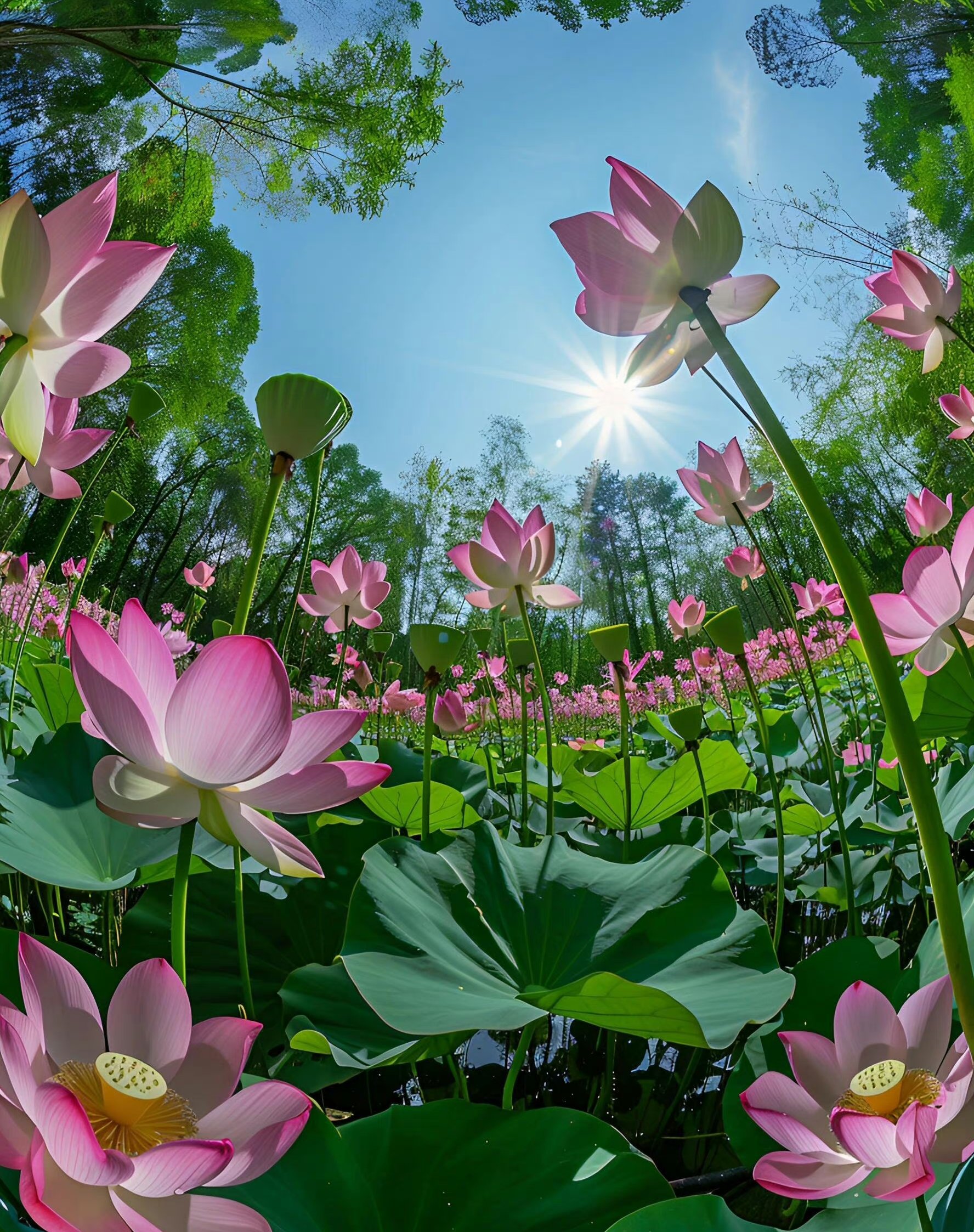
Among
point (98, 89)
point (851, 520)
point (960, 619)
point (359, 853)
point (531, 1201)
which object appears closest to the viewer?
point (531, 1201)

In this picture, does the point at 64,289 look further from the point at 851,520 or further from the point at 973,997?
the point at 851,520

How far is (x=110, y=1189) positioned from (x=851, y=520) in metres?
8.31

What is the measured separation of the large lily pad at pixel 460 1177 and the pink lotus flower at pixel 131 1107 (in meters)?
0.08

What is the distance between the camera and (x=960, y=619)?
369 mm

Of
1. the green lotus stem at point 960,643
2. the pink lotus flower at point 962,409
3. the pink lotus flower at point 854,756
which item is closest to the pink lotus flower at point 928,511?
the pink lotus flower at point 962,409

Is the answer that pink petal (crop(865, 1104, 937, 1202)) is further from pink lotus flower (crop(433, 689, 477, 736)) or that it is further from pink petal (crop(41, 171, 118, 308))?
pink lotus flower (crop(433, 689, 477, 736))

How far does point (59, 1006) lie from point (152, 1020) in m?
0.02

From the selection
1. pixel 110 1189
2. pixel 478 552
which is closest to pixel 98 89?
pixel 478 552

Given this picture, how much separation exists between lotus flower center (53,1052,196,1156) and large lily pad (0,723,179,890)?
8.7 inches

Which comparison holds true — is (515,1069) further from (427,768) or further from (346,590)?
(346,590)

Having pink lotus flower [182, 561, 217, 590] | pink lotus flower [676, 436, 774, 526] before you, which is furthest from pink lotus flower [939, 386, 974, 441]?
pink lotus flower [182, 561, 217, 590]

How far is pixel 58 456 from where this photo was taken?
0.39 metres

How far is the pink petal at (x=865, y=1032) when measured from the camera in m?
0.20

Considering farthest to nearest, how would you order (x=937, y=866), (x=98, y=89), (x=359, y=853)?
(x=98, y=89) → (x=359, y=853) → (x=937, y=866)
